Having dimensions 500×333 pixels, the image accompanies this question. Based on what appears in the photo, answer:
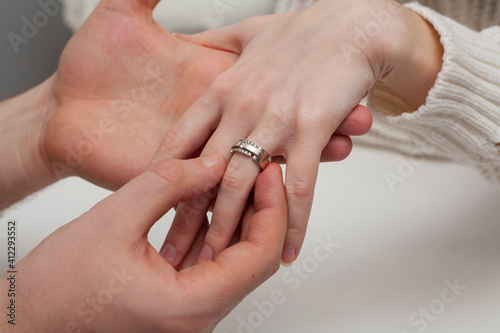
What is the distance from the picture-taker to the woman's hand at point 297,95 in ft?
2.07

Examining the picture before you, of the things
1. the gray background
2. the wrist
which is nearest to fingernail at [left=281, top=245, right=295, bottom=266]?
the wrist

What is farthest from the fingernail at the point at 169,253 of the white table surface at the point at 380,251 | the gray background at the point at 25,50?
the gray background at the point at 25,50

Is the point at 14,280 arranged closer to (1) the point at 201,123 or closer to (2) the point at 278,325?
(1) the point at 201,123

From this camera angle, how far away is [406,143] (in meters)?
1.15

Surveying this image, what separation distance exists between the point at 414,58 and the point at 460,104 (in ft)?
0.37

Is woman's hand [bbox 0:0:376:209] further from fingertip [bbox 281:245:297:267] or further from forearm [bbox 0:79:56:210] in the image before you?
fingertip [bbox 281:245:297:267]

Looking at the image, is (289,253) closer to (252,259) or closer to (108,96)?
(252,259)

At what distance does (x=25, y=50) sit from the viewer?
1257mm

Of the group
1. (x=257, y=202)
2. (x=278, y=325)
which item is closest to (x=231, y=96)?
(x=257, y=202)

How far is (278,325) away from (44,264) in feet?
1.37

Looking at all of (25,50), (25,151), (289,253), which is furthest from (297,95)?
(25,50)

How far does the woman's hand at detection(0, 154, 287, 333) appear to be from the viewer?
19.9 inches

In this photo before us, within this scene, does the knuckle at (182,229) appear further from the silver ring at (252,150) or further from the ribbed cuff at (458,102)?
the ribbed cuff at (458,102)

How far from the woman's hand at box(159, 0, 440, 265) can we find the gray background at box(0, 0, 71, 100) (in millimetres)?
735
